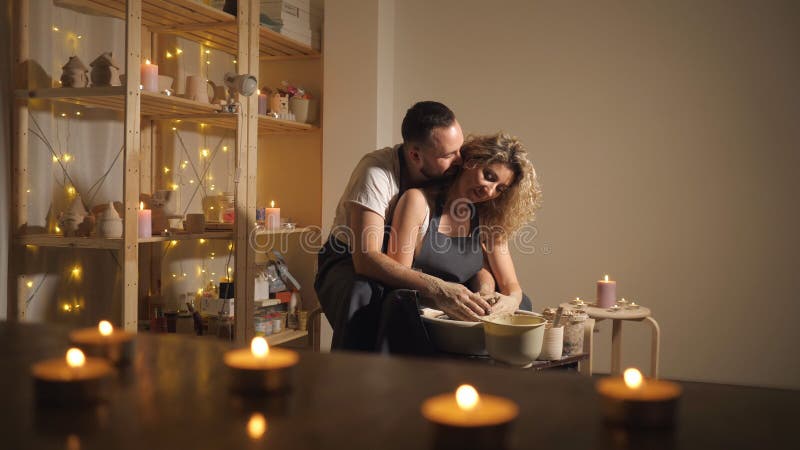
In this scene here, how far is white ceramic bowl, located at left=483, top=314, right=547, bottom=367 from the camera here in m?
1.49

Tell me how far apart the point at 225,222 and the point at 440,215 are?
1.26 metres

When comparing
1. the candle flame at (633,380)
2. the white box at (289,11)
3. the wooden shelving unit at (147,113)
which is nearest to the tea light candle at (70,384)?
the candle flame at (633,380)

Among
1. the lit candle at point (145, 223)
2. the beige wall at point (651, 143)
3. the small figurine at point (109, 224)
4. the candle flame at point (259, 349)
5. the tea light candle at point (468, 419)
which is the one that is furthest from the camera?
the beige wall at point (651, 143)

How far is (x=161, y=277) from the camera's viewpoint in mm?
3010

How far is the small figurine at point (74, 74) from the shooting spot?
2299 mm

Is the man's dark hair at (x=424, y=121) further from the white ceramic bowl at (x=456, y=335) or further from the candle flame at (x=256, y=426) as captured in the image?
the candle flame at (x=256, y=426)

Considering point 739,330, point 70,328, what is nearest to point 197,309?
point 739,330

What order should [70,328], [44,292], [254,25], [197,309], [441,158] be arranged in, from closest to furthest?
[70,328] → [441,158] → [44,292] → [254,25] → [197,309]

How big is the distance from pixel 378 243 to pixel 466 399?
1.68 meters

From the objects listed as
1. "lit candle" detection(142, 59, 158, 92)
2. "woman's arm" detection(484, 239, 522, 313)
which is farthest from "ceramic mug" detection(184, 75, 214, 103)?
"woman's arm" detection(484, 239, 522, 313)

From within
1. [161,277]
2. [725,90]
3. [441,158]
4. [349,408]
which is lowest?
[161,277]

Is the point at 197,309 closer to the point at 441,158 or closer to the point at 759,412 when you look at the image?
the point at 441,158

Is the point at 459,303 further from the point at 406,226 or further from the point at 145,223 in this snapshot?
the point at 145,223

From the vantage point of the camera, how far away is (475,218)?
2.24 m
